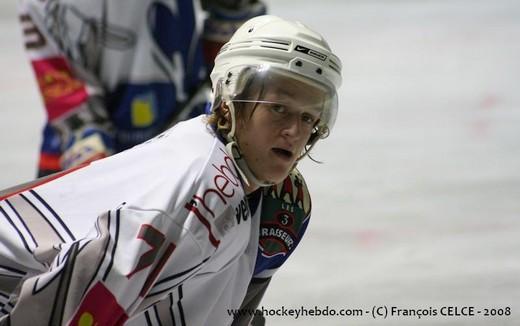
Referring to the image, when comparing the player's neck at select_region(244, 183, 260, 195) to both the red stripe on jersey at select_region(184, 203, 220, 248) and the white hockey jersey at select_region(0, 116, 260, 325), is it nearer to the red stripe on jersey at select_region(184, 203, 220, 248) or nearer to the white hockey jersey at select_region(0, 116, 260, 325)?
the white hockey jersey at select_region(0, 116, 260, 325)

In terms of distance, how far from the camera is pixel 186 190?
1.94m

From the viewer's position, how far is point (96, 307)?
72.4 inches

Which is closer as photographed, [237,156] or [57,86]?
[237,156]

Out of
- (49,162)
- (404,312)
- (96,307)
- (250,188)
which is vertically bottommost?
(96,307)

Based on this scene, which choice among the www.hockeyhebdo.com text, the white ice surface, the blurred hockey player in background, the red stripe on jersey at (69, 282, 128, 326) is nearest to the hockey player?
the red stripe on jersey at (69, 282, 128, 326)

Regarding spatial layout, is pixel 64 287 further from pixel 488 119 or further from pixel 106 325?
pixel 488 119

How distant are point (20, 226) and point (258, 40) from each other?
22.2 inches

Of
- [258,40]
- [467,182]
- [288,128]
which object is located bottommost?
[288,128]

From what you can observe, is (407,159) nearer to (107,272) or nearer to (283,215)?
(283,215)

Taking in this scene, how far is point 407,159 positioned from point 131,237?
306cm

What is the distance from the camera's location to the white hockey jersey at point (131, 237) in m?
1.84

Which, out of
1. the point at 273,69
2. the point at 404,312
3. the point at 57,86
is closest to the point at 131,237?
the point at 273,69

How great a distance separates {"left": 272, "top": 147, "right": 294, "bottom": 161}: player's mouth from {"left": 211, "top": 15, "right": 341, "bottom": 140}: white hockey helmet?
4.0 inches

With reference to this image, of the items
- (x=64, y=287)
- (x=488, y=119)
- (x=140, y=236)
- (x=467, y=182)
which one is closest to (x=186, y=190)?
(x=140, y=236)
